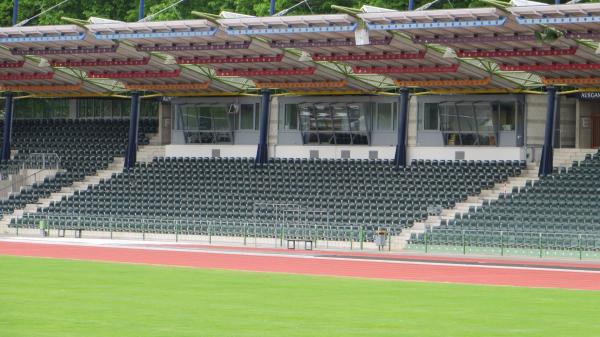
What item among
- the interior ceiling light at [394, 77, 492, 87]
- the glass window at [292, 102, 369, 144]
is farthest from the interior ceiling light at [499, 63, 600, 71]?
the glass window at [292, 102, 369, 144]

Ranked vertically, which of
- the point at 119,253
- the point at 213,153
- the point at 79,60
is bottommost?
the point at 119,253

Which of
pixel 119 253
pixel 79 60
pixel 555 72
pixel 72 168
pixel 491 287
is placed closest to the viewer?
pixel 491 287

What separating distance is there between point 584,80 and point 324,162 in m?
13.6

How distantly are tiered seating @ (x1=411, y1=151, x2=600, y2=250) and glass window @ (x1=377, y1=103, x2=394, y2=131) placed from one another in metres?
11.0

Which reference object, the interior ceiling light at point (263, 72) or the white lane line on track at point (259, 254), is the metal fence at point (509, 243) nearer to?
the white lane line on track at point (259, 254)

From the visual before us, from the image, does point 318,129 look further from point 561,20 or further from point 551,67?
point 561,20

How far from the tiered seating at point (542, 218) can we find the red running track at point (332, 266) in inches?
194

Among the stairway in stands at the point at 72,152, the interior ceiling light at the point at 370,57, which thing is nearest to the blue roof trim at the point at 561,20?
the interior ceiling light at the point at 370,57

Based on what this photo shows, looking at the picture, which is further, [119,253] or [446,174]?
[446,174]

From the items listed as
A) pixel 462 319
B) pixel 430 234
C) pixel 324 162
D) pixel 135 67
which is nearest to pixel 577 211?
pixel 430 234

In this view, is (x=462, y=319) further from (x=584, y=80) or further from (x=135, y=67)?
(x=135, y=67)

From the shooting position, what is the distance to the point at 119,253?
45906 mm

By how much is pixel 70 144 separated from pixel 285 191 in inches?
638

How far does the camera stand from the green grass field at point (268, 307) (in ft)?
70.1
